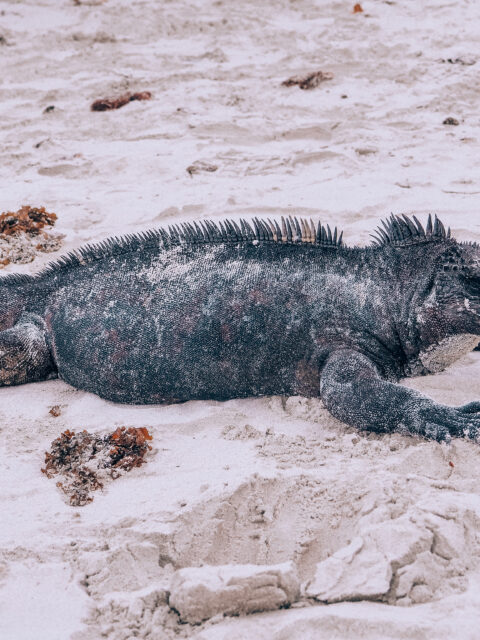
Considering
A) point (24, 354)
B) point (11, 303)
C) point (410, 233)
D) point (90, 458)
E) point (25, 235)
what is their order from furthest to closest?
point (25, 235) < point (11, 303) < point (24, 354) < point (410, 233) < point (90, 458)

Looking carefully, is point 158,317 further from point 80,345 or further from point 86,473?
point 86,473

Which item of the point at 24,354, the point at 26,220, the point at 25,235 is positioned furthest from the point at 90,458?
the point at 26,220

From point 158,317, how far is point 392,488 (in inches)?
58.1

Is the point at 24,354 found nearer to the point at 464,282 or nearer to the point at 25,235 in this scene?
the point at 25,235

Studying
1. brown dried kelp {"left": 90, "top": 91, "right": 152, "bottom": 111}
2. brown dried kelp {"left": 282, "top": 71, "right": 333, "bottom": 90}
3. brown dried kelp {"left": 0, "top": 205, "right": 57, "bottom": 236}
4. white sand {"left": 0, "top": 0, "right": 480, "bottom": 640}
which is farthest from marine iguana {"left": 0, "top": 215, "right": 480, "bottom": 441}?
brown dried kelp {"left": 282, "top": 71, "right": 333, "bottom": 90}

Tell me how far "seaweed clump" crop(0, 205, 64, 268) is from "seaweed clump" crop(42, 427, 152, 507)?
1.90 meters

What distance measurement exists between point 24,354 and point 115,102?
12.0ft

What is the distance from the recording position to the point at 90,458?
110 inches

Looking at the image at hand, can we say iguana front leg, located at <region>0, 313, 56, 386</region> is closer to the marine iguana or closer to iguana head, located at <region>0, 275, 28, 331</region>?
the marine iguana

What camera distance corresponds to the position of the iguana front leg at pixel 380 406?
2686 mm

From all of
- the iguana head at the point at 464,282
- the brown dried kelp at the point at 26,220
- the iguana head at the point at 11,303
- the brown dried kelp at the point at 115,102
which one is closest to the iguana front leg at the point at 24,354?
the iguana head at the point at 11,303

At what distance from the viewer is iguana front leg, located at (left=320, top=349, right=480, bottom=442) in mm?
2686

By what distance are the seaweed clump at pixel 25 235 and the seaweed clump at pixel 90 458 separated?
6.24 ft

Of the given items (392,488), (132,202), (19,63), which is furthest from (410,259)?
(19,63)
